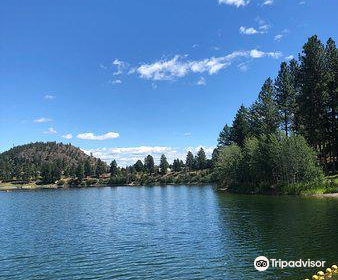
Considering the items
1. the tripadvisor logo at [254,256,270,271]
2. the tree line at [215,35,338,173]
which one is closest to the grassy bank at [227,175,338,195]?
the tree line at [215,35,338,173]

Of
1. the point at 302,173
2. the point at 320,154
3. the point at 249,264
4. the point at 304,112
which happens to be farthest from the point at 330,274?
the point at 320,154

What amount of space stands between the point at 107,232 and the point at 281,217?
24437 mm

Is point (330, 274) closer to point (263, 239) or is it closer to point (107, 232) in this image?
point (263, 239)

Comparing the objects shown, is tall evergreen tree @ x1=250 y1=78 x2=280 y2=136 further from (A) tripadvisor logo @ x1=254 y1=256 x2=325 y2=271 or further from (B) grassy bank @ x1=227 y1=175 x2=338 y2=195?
(A) tripadvisor logo @ x1=254 y1=256 x2=325 y2=271

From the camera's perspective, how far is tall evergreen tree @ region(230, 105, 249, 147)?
149375mm

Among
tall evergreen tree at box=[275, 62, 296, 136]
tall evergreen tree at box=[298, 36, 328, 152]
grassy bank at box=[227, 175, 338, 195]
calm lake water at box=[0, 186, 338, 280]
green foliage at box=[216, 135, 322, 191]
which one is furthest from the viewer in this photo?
tall evergreen tree at box=[275, 62, 296, 136]

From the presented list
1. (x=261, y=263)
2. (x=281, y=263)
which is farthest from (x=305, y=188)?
Answer: (x=261, y=263)

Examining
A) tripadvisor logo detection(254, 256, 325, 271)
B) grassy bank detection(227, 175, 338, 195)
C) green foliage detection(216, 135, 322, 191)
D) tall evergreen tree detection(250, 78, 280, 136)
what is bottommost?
tripadvisor logo detection(254, 256, 325, 271)

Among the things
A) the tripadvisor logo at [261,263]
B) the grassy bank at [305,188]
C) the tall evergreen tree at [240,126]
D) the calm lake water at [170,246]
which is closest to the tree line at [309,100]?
the grassy bank at [305,188]

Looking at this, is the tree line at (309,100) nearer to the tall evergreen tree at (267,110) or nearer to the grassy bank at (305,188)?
the tall evergreen tree at (267,110)

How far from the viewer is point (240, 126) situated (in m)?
153

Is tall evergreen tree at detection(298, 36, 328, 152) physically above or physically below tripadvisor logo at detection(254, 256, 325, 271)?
above

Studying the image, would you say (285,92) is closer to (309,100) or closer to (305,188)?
(309,100)

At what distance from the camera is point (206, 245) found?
3681 cm
